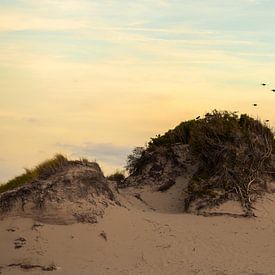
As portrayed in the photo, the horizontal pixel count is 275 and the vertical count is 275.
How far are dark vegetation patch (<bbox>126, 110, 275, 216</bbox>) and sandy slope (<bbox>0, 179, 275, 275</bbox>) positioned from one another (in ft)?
2.49

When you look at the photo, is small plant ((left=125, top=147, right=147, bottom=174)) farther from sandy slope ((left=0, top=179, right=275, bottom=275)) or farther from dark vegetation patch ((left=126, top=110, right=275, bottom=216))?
sandy slope ((left=0, top=179, right=275, bottom=275))

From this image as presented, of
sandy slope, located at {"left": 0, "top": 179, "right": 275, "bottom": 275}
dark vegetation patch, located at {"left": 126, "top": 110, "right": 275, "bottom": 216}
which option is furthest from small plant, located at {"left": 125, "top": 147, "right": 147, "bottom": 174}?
sandy slope, located at {"left": 0, "top": 179, "right": 275, "bottom": 275}

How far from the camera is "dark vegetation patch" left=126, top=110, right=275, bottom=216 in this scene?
65.1 feet

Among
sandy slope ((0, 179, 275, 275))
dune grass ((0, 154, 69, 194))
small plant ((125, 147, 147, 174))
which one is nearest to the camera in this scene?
sandy slope ((0, 179, 275, 275))

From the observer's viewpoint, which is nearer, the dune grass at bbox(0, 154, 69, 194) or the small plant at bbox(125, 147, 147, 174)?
the dune grass at bbox(0, 154, 69, 194)

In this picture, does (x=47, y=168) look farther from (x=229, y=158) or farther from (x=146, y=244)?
(x=229, y=158)

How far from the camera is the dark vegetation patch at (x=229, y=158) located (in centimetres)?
1984

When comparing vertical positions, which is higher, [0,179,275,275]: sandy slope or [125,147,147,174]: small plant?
[125,147,147,174]: small plant

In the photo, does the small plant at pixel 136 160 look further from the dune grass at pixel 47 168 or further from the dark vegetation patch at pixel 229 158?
the dune grass at pixel 47 168

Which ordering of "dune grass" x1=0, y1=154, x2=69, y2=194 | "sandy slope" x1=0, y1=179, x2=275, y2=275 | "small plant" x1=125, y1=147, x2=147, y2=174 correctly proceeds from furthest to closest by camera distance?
"small plant" x1=125, y1=147, x2=147, y2=174 < "dune grass" x1=0, y1=154, x2=69, y2=194 < "sandy slope" x1=0, y1=179, x2=275, y2=275

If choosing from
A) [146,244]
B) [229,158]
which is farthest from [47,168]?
[229,158]

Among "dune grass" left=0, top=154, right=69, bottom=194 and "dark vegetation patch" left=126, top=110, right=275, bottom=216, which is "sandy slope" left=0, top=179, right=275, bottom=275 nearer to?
"dark vegetation patch" left=126, top=110, right=275, bottom=216

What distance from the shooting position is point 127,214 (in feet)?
60.3

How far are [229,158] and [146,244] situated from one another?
524 cm
